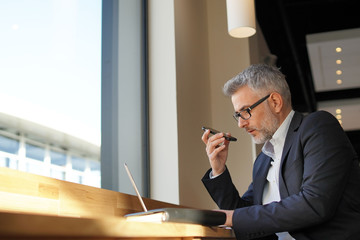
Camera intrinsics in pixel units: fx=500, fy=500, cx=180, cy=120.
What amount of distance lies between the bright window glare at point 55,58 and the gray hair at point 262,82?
2.53 ft

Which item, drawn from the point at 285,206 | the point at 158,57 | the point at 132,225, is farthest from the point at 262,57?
the point at 132,225

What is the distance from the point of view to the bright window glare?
2146mm

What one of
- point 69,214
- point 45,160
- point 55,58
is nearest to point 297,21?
point 55,58

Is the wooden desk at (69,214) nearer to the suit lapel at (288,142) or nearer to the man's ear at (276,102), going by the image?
the suit lapel at (288,142)

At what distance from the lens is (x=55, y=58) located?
2443 millimetres

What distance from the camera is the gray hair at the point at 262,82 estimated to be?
7.64 ft

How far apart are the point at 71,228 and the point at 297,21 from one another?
7.03 meters

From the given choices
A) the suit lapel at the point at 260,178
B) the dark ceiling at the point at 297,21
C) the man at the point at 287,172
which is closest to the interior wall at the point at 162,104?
the man at the point at 287,172

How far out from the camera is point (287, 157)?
208 cm

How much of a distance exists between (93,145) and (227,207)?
0.79 meters

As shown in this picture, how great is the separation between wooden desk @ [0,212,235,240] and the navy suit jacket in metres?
0.68

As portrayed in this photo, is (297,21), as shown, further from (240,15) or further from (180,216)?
(180,216)

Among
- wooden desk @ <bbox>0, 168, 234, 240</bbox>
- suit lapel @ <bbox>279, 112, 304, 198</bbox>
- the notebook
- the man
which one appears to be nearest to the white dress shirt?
the man

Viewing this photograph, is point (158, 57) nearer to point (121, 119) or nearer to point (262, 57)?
point (121, 119)
